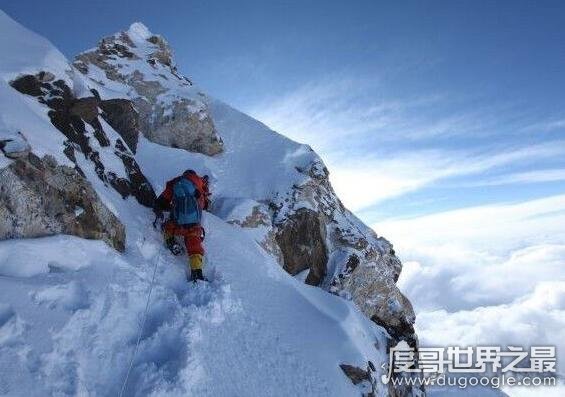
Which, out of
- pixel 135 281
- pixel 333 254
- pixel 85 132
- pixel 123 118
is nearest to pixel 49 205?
pixel 135 281

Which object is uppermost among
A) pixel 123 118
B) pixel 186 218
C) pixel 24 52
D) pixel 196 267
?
pixel 123 118

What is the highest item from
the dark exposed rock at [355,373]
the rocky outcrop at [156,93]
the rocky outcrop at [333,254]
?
the rocky outcrop at [156,93]

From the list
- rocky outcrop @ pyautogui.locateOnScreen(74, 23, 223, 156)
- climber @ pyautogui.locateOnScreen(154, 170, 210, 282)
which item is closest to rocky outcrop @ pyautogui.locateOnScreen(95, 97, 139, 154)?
rocky outcrop @ pyautogui.locateOnScreen(74, 23, 223, 156)

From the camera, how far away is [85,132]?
42.7ft

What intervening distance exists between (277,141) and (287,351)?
55.0 feet

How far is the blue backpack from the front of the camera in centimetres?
1120

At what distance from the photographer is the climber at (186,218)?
1055 cm

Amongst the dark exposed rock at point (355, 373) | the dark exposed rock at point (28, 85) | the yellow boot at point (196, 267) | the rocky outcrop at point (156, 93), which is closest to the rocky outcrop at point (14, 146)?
the dark exposed rock at point (28, 85)

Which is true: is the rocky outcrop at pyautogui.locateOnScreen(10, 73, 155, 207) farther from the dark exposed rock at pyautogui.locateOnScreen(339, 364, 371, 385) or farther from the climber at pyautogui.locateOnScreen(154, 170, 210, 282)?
the dark exposed rock at pyautogui.locateOnScreen(339, 364, 371, 385)

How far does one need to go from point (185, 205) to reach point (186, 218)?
37cm

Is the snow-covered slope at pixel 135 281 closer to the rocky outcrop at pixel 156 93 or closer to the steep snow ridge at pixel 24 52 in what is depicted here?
the steep snow ridge at pixel 24 52

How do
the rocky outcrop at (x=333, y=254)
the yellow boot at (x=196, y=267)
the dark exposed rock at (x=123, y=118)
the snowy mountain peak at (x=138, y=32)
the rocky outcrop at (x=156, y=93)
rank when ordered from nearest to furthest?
the yellow boot at (x=196, y=267) < the dark exposed rock at (x=123, y=118) < the rocky outcrop at (x=333, y=254) < the rocky outcrop at (x=156, y=93) < the snowy mountain peak at (x=138, y=32)

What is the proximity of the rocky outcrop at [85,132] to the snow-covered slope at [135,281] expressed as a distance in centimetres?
5

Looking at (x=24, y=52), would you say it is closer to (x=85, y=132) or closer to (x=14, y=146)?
(x=85, y=132)
